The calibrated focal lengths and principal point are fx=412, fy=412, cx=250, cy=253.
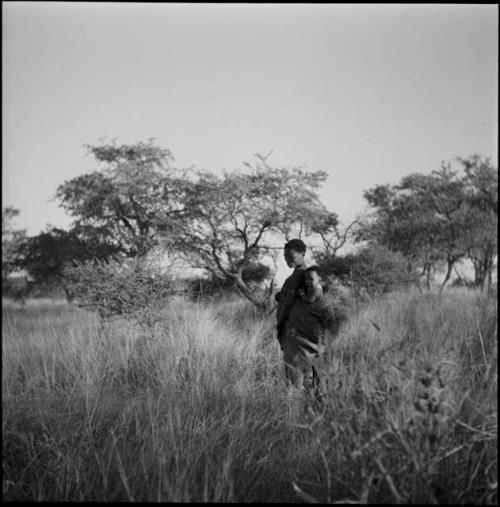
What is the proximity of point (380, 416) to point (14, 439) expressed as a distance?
2506 mm

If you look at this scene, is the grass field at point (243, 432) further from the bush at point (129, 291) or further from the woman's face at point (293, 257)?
the bush at point (129, 291)

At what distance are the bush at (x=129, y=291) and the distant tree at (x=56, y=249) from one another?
17.6 feet

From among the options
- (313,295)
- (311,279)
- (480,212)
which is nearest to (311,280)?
(311,279)

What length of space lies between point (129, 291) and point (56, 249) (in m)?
7.36

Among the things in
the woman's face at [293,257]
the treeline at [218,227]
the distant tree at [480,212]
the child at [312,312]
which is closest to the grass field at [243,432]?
the child at [312,312]

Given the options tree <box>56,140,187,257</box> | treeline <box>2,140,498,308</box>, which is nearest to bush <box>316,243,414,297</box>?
treeline <box>2,140,498,308</box>

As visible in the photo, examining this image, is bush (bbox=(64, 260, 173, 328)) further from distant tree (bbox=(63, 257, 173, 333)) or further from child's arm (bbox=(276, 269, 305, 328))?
child's arm (bbox=(276, 269, 305, 328))

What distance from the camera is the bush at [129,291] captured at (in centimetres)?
776

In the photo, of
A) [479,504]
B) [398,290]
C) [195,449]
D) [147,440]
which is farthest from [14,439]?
[398,290]

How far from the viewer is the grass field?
6.62ft

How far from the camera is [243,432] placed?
2912 millimetres

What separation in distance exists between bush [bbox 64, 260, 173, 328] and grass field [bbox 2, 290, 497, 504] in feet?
9.01

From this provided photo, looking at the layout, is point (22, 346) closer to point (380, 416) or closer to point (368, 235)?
point (380, 416)

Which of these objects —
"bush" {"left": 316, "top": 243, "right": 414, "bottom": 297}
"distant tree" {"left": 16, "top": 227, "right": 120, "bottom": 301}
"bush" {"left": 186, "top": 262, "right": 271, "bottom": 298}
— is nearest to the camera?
"bush" {"left": 186, "top": 262, "right": 271, "bottom": 298}
